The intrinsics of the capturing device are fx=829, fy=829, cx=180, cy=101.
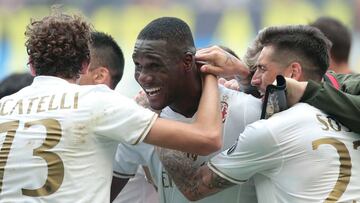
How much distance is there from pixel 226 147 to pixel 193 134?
1.63ft

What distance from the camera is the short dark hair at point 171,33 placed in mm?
3994

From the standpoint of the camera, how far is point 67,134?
11.8 ft

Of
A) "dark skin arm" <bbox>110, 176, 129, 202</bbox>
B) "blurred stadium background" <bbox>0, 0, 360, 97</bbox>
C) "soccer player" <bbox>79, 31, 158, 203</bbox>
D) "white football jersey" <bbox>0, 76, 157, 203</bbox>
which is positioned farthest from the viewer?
"blurred stadium background" <bbox>0, 0, 360, 97</bbox>

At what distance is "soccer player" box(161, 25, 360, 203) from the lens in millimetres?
3775

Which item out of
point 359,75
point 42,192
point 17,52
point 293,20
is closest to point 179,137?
point 42,192

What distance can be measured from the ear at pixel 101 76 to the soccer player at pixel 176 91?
0.94m

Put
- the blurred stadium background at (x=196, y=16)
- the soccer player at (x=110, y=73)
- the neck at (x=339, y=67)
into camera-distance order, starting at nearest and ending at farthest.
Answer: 1. the soccer player at (x=110, y=73)
2. the neck at (x=339, y=67)
3. the blurred stadium background at (x=196, y=16)

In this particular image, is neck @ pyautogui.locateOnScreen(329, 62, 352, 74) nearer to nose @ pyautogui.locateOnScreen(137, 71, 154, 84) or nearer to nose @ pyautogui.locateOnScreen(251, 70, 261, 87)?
nose @ pyautogui.locateOnScreen(251, 70, 261, 87)

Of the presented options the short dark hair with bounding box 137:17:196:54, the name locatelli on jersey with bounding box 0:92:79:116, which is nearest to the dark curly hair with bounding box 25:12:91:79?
the name locatelli on jersey with bounding box 0:92:79:116

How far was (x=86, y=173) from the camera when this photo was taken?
11.8ft

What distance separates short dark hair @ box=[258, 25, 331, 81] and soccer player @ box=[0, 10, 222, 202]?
63 centimetres

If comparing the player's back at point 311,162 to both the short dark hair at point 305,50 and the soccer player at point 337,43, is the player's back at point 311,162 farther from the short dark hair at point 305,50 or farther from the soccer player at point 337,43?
the soccer player at point 337,43

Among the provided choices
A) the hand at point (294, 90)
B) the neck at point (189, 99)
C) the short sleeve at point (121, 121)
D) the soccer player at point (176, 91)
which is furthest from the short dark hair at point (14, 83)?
the hand at point (294, 90)

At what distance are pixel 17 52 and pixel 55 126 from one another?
9.53 meters
